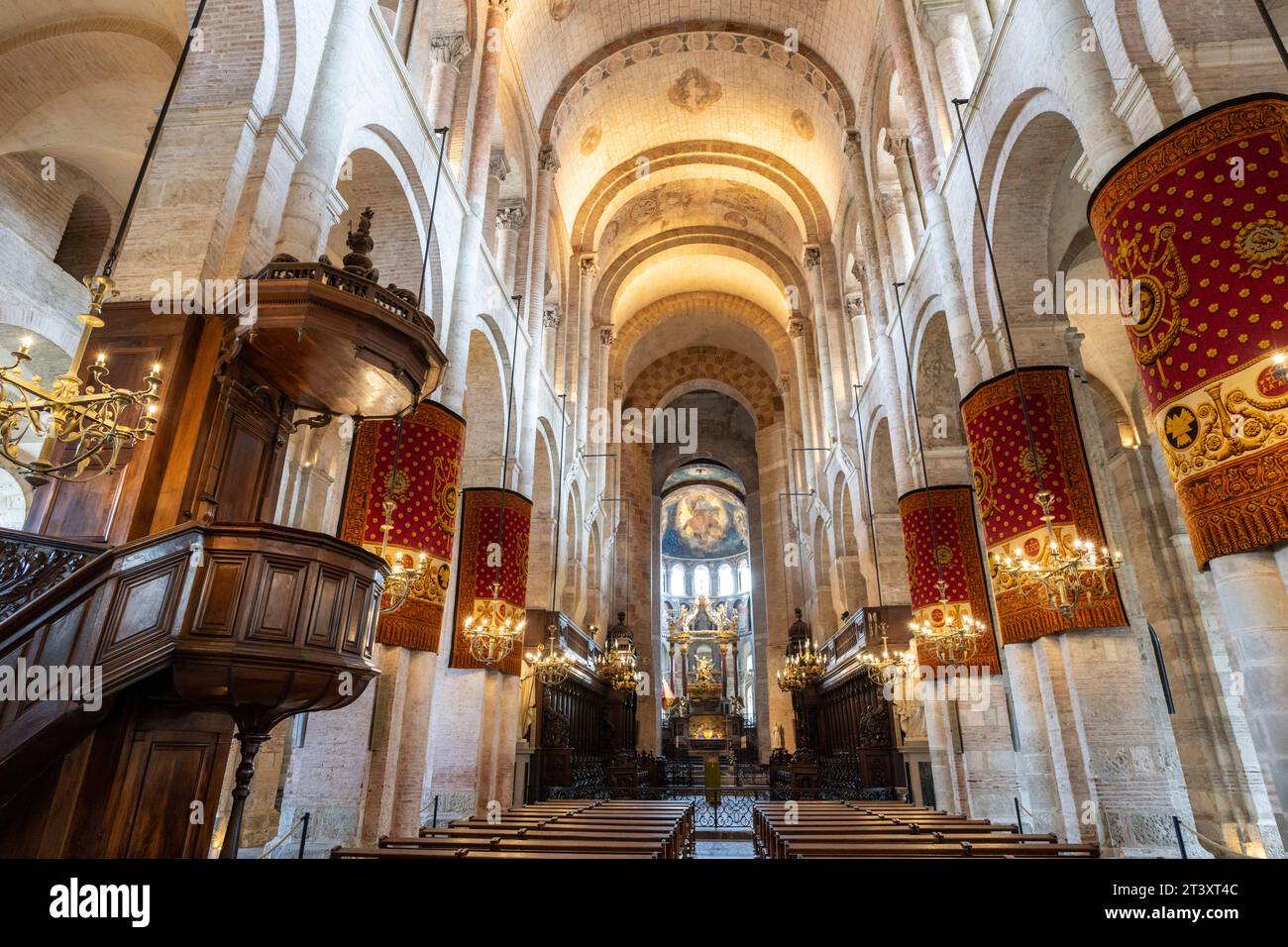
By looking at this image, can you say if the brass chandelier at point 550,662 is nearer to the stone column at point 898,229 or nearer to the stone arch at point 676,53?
the stone column at point 898,229

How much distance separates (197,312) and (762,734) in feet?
77.6

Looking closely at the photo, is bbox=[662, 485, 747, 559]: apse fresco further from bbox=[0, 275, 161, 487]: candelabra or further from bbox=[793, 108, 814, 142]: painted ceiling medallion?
bbox=[0, 275, 161, 487]: candelabra

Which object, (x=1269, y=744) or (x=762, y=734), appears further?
(x=762, y=734)

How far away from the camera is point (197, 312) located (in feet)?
16.3

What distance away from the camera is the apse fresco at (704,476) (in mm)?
31625

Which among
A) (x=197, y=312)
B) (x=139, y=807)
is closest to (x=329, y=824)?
(x=139, y=807)

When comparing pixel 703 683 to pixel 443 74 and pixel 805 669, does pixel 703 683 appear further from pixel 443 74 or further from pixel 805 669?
pixel 443 74

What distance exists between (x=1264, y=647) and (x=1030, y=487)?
326 cm

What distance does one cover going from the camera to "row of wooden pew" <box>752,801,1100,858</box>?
201 inches

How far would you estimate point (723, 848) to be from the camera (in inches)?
457

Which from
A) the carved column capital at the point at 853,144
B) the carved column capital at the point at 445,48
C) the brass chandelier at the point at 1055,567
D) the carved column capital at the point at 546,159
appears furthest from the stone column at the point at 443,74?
the brass chandelier at the point at 1055,567

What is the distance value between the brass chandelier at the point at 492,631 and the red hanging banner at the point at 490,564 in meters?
0.02
